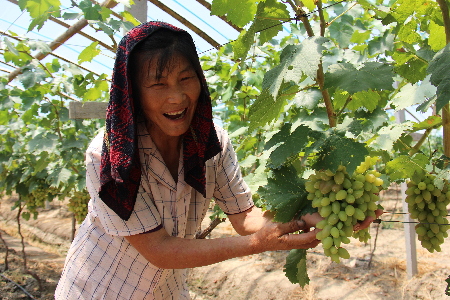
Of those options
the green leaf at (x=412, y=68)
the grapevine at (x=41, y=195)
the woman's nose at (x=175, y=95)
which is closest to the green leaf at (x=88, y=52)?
the woman's nose at (x=175, y=95)

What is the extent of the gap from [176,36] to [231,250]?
76 cm

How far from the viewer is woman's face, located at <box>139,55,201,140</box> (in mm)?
1303

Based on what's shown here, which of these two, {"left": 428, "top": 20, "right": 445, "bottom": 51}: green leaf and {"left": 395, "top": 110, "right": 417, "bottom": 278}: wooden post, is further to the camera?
{"left": 395, "top": 110, "right": 417, "bottom": 278}: wooden post

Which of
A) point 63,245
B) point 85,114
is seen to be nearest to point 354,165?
point 85,114

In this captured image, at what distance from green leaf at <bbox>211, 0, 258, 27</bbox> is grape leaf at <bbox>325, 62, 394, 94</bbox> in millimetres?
324

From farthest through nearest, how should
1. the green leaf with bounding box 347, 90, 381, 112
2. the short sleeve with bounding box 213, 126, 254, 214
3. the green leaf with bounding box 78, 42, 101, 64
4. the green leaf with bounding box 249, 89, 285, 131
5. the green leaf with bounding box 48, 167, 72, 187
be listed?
the green leaf with bounding box 48, 167, 72, 187
the green leaf with bounding box 78, 42, 101, 64
the short sleeve with bounding box 213, 126, 254, 214
the green leaf with bounding box 347, 90, 381, 112
the green leaf with bounding box 249, 89, 285, 131

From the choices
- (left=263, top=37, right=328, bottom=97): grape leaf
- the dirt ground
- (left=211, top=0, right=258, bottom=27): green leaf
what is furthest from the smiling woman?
the dirt ground

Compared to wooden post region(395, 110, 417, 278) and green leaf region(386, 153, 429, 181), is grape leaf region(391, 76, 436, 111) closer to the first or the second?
green leaf region(386, 153, 429, 181)

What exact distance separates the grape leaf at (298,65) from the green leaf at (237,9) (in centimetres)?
23

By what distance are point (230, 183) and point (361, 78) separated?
0.82 meters

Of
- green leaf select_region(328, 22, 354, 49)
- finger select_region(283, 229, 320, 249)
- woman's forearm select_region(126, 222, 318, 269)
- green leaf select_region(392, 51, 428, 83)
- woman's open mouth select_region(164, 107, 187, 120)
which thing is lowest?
woman's forearm select_region(126, 222, 318, 269)

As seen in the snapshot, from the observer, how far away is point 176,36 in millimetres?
1356

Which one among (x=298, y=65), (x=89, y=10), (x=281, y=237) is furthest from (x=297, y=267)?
(x=89, y=10)

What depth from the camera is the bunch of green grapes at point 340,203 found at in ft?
3.60
